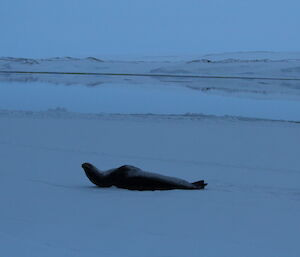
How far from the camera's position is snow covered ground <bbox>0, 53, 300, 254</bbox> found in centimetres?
339

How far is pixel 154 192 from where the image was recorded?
5156mm

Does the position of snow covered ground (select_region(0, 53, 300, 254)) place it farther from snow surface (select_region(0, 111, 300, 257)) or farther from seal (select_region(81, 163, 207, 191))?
seal (select_region(81, 163, 207, 191))

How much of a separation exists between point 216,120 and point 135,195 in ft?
23.4

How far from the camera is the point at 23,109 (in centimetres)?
1458

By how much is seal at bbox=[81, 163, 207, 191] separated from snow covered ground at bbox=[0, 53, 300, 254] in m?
0.12

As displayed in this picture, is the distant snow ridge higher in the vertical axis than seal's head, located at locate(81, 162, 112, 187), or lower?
higher

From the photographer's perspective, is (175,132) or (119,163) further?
(175,132)

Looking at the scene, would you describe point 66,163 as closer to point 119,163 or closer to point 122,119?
point 119,163

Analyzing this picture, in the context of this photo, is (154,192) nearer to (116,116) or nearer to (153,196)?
(153,196)

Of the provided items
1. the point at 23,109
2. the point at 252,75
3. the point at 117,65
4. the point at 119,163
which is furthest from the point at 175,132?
the point at 117,65

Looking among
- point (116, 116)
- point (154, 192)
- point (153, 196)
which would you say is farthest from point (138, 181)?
point (116, 116)

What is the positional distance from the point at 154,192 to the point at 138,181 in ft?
0.68

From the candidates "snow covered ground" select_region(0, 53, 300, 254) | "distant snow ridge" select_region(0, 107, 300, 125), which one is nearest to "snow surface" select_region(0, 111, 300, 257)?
"snow covered ground" select_region(0, 53, 300, 254)

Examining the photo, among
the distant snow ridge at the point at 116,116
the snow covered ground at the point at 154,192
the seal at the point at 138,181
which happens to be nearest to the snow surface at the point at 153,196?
the snow covered ground at the point at 154,192
